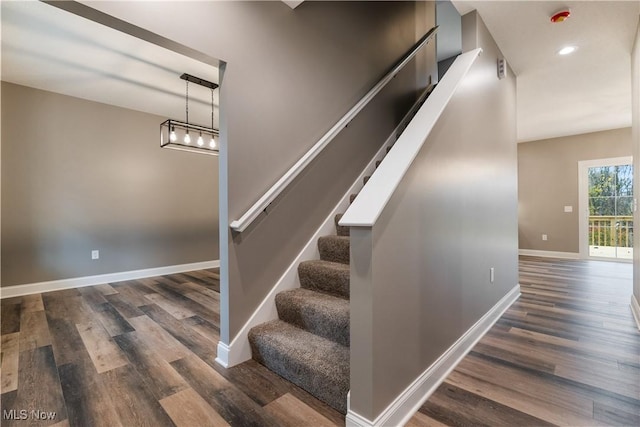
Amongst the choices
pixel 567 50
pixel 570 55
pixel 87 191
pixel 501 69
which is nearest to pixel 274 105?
pixel 501 69

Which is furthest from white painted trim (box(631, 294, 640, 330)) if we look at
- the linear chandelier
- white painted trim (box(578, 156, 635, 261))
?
the linear chandelier

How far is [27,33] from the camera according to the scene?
2410mm

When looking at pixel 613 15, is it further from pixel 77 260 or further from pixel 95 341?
pixel 77 260

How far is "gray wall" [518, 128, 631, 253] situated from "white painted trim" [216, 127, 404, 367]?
5481 millimetres

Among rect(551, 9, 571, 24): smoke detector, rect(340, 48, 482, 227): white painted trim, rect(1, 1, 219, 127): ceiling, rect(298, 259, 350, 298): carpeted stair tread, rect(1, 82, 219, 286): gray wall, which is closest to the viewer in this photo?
rect(340, 48, 482, 227): white painted trim

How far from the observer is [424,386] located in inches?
58.6

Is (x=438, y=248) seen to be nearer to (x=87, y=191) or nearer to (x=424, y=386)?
(x=424, y=386)

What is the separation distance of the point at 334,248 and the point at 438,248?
0.82 metres

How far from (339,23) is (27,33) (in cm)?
271

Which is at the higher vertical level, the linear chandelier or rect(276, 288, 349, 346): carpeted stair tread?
the linear chandelier

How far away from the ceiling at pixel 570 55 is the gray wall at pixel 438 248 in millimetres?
170

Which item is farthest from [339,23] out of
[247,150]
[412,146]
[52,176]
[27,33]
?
[52,176]

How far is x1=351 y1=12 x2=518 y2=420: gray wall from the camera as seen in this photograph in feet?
3.91

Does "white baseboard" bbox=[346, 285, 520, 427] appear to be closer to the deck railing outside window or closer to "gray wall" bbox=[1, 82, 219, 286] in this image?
"gray wall" bbox=[1, 82, 219, 286]
